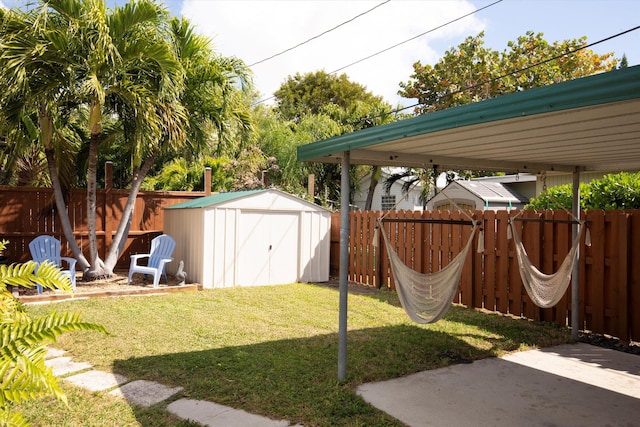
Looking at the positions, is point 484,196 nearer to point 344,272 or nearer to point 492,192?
point 492,192

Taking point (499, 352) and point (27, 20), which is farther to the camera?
point (27, 20)

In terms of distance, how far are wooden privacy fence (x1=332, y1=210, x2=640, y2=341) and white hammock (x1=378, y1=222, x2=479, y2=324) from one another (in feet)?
1.53

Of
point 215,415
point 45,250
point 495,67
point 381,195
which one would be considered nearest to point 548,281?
point 215,415

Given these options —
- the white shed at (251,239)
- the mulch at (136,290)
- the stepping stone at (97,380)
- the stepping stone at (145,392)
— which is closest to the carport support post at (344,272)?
the stepping stone at (145,392)

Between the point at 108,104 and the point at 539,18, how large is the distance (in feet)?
49.8

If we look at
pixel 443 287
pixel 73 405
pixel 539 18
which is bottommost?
pixel 73 405

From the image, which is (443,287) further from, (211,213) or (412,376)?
(211,213)

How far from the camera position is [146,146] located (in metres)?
8.80

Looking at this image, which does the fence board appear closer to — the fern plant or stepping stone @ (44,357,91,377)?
stepping stone @ (44,357,91,377)

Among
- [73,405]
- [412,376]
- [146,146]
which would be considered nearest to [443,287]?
[412,376]

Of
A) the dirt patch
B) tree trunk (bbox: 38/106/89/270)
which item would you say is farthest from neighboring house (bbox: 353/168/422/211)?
tree trunk (bbox: 38/106/89/270)

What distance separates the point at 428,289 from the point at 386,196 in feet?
57.7

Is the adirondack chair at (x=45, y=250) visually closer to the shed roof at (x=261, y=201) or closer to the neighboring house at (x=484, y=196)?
the shed roof at (x=261, y=201)

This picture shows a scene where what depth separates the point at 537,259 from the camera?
21.8 ft
